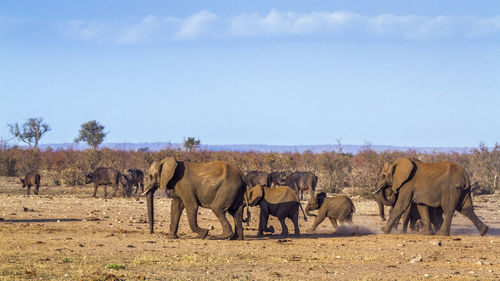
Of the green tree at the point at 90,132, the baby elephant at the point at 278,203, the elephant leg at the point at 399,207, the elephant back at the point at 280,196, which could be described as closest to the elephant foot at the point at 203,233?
the baby elephant at the point at 278,203

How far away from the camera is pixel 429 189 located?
1886cm

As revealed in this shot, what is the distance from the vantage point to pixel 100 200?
2897cm

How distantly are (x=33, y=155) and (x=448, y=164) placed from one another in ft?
104

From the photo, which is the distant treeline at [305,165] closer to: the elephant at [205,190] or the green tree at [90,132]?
the elephant at [205,190]

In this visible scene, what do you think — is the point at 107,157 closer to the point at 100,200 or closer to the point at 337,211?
the point at 100,200

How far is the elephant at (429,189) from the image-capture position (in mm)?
18703

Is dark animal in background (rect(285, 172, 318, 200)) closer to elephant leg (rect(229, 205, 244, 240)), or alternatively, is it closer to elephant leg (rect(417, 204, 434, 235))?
elephant leg (rect(417, 204, 434, 235))

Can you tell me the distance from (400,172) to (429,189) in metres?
0.87

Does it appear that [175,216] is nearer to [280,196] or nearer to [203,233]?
[203,233]

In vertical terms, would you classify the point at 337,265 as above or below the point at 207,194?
below

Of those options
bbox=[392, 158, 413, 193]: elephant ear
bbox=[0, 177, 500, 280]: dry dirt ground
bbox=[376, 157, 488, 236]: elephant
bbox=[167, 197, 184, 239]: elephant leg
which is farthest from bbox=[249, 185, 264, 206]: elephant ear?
bbox=[392, 158, 413, 193]: elephant ear

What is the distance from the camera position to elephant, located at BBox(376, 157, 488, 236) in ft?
61.4

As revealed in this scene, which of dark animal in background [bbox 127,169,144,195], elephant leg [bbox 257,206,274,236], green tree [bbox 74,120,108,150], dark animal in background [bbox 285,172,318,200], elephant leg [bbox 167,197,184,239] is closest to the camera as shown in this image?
elephant leg [bbox 167,197,184,239]

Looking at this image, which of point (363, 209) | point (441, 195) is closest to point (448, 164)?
point (441, 195)
